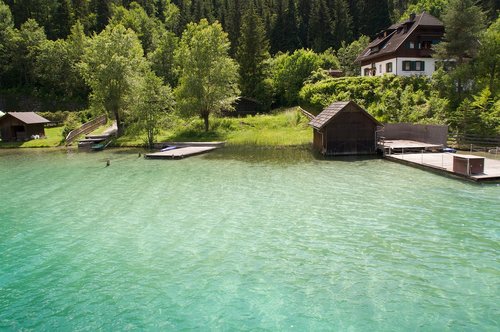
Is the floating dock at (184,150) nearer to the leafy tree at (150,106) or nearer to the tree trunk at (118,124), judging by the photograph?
the leafy tree at (150,106)

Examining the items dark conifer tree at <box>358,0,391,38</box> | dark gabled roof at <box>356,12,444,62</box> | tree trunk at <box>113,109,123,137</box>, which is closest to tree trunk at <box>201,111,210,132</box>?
tree trunk at <box>113,109,123,137</box>

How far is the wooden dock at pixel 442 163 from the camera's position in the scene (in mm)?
22506

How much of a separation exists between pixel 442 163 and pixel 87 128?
45.5 metres

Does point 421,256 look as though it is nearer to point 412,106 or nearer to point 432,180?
point 432,180

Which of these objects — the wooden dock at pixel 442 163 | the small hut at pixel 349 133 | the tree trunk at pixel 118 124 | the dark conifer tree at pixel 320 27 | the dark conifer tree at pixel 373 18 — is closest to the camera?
the wooden dock at pixel 442 163

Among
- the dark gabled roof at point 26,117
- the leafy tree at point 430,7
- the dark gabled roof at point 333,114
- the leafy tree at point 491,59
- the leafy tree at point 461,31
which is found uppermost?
the leafy tree at point 430,7

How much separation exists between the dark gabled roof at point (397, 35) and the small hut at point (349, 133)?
2497 cm

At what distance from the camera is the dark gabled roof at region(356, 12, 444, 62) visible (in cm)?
5441

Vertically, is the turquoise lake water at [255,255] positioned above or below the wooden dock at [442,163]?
below

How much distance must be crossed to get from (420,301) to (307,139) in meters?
35.1

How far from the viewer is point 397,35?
59125mm

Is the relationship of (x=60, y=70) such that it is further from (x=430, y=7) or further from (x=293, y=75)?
(x=430, y=7)

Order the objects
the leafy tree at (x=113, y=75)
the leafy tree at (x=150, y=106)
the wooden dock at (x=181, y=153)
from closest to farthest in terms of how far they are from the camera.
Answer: the wooden dock at (x=181, y=153) < the leafy tree at (x=150, y=106) < the leafy tree at (x=113, y=75)

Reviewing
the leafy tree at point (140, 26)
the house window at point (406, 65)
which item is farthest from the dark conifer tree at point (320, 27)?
the house window at point (406, 65)
